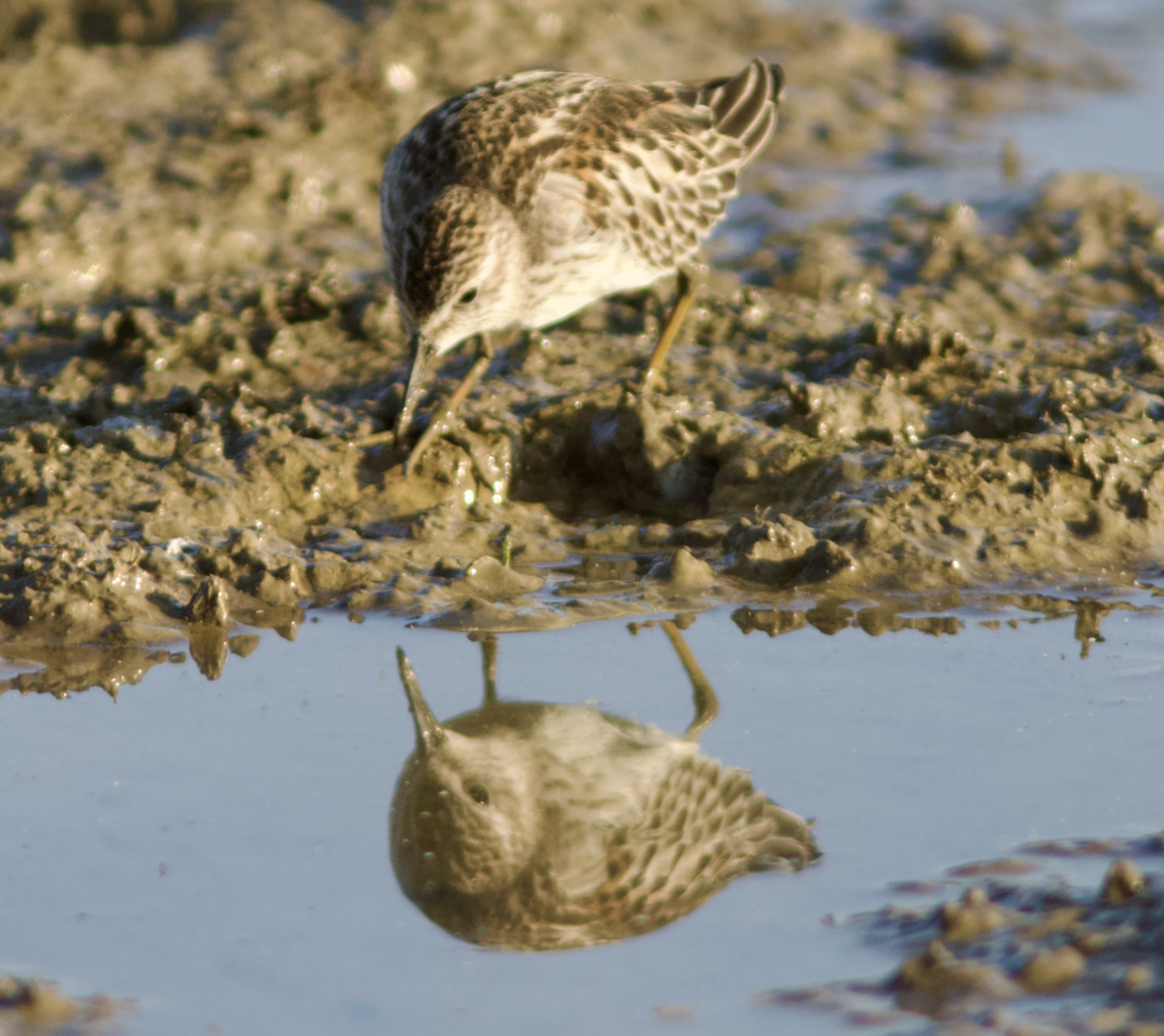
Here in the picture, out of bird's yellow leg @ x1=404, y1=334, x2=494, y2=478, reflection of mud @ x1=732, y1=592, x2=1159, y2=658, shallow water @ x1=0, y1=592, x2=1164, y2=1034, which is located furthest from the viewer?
bird's yellow leg @ x1=404, y1=334, x2=494, y2=478

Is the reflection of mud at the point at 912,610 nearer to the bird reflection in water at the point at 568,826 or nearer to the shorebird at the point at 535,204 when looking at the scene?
the bird reflection in water at the point at 568,826

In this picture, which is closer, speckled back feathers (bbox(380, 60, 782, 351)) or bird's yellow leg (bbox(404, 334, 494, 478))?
speckled back feathers (bbox(380, 60, 782, 351))

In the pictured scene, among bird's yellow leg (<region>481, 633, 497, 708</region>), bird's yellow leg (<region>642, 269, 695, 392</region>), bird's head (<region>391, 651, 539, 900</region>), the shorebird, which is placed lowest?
bird's head (<region>391, 651, 539, 900</region>)

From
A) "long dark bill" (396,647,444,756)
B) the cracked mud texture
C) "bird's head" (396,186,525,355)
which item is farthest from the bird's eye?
"bird's head" (396,186,525,355)

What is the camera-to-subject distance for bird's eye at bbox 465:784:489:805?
3.58 m

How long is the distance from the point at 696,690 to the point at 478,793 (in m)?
0.76

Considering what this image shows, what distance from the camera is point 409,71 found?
8344 millimetres

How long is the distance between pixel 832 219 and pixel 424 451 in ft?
10.9

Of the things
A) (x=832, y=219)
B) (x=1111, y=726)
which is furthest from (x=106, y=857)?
(x=832, y=219)

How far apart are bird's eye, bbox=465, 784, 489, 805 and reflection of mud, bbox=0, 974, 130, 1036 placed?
1.04 metres

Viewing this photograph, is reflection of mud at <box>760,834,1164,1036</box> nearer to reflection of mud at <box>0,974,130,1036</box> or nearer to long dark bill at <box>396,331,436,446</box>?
reflection of mud at <box>0,974,130,1036</box>

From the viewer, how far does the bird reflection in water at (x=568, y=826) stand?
315 cm

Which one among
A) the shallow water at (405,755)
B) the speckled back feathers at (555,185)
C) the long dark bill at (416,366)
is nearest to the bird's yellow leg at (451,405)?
the long dark bill at (416,366)

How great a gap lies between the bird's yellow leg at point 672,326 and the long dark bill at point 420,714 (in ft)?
6.13
